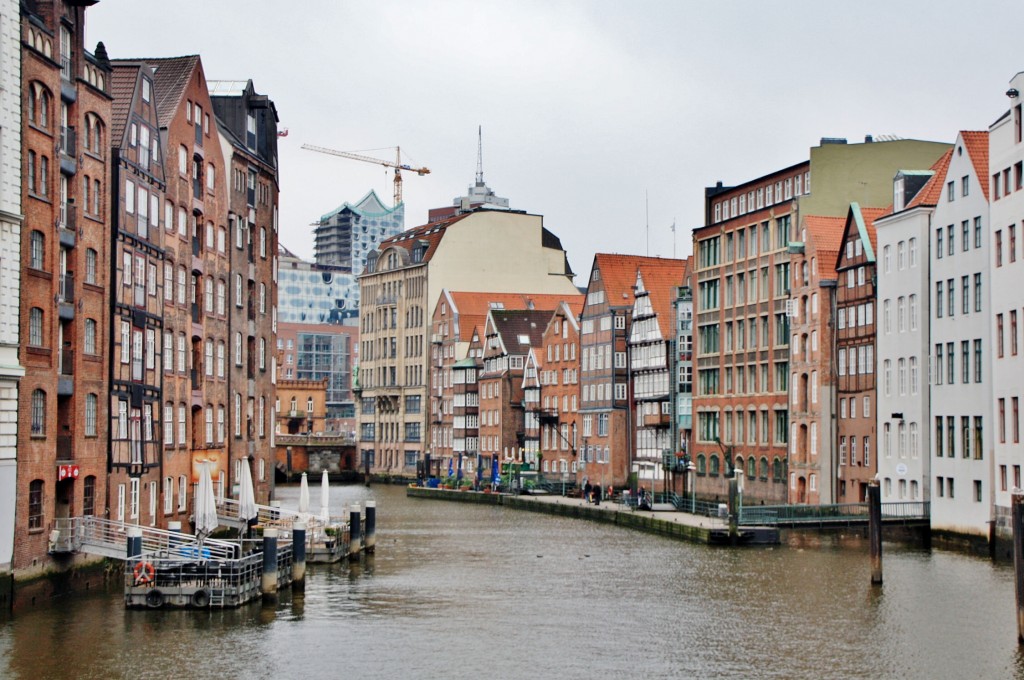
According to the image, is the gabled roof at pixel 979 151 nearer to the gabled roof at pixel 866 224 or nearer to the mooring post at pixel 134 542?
the gabled roof at pixel 866 224

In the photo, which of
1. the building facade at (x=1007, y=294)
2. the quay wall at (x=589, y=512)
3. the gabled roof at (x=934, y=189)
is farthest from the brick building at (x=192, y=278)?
the building facade at (x=1007, y=294)

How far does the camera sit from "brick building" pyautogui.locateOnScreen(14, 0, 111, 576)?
43594mm

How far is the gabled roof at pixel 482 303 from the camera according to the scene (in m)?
147

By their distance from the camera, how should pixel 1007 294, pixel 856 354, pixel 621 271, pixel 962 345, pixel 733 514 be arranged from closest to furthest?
1. pixel 1007 294
2. pixel 962 345
3. pixel 733 514
4. pixel 856 354
5. pixel 621 271

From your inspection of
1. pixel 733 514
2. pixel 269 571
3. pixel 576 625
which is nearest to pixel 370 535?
pixel 733 514

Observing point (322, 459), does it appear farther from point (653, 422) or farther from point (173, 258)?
point (173, 258)

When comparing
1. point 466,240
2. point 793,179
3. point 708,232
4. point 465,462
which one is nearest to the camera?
point 793,179

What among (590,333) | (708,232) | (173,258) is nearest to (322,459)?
(590,333)

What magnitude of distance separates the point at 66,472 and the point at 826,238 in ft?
158

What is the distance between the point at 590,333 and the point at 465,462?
28.4 meters

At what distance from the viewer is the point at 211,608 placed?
4478 cm

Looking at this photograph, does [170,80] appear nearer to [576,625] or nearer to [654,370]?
[576,625]

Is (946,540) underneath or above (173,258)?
underneath

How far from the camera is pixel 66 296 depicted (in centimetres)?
4734
